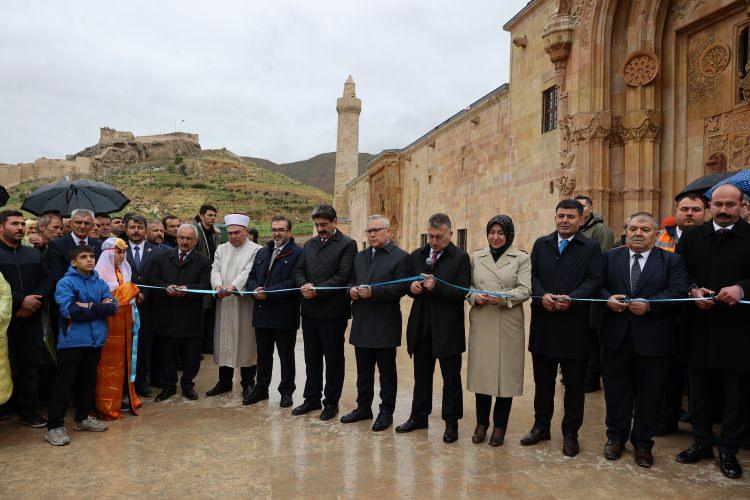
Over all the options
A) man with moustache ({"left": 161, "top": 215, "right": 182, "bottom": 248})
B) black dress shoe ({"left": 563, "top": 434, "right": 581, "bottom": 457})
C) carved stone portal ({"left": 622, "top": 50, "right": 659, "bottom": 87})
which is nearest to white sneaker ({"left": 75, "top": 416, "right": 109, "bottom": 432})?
man with moustache ({"left": 161, "top": 215, "right": 182, "bottom": 248})

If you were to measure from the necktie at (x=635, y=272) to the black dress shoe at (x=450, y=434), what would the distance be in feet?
5.92

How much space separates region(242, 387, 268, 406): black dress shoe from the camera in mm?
5328

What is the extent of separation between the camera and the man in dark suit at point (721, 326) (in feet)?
11.9

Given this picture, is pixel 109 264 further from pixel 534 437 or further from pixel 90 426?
pixel 534 437

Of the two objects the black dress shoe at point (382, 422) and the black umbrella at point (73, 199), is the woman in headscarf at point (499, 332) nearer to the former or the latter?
the black dress shoe at point (382, 422)

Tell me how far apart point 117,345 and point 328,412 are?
Result: 7.01 feet

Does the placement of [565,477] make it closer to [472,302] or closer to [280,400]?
[472,302]

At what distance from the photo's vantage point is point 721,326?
372 centimetres

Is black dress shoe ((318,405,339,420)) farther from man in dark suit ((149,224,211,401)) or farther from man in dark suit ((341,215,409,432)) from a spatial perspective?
Answer: man in dark suit ((149,224,211,401))

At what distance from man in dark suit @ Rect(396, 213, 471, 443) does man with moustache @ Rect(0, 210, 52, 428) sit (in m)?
3.31

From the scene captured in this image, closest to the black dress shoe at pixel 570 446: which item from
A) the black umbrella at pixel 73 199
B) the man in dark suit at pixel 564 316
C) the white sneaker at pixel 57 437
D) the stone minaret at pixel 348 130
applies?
the man in dark suit at pixel 564 316

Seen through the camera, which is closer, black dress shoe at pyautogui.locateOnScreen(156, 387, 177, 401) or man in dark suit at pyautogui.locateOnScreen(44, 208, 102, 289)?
man in dark suit at pyautogui.locateOnScreen(44, 208, 102, 289)

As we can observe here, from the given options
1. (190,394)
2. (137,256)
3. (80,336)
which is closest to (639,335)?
(190,394)

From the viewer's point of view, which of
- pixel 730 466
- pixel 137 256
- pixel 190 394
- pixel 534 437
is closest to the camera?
pixel 730 466
